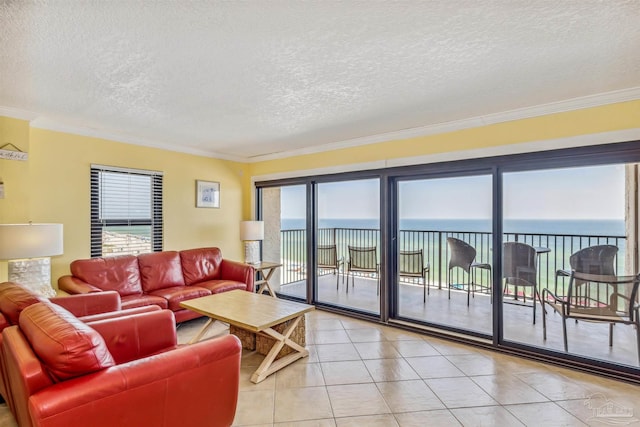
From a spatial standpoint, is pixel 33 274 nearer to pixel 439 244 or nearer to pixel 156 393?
pixel 156 393

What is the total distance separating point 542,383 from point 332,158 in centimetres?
327

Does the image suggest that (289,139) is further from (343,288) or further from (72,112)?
(343,288)

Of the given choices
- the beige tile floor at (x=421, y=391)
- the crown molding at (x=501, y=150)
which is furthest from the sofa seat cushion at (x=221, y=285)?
the crown molding at (x=501, y=150)

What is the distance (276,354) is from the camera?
2646 millimetres

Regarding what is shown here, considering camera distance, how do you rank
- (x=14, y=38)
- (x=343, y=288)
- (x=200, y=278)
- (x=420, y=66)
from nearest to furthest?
(x=14, y=38) < (x=420, y=66) < (x=200, y=278) < (x=343, y=288)

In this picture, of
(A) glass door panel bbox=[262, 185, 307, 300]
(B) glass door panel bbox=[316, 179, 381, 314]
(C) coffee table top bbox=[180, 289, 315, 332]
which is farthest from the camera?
(A) glass door panel bbox=[262, 185, 307, 300]

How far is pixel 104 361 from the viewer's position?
1.37 meters

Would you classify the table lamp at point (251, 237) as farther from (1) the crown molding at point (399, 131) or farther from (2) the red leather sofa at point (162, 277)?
(1) the crown molding at point (399, 131)

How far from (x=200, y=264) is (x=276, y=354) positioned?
6.81ft

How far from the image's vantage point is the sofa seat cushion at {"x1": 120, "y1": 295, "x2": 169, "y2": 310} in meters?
3.14

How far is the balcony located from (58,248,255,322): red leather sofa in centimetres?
128

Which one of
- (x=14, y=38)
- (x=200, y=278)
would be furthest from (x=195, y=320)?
(x=14, y=38)

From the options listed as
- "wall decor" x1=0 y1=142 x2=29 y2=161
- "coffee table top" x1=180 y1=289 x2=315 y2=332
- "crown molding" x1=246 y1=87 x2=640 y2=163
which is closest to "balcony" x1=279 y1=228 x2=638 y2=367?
"crown molding" x1=246 y1=87 x2=640 y2=163

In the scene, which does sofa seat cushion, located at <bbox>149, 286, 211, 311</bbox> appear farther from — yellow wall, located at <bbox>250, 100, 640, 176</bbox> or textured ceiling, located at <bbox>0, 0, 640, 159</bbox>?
yellow wall, located at <bbox>250, 100, 640, 176</bbox>
